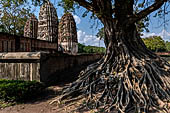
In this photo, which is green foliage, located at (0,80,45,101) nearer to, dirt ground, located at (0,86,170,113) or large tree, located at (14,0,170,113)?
dirt ground, located at (0,86,170,113)

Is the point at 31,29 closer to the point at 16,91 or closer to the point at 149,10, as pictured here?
the point at 16,91

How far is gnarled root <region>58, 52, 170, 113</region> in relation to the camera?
3902 mm

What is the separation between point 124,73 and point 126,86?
0.53m

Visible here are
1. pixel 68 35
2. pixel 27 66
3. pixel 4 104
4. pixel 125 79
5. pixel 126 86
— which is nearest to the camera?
pixel 4 104

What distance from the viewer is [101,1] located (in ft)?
16.4

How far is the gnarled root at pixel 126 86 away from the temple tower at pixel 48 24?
681cm

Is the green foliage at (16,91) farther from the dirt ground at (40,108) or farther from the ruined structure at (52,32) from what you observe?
the ruined structure at (52,32)

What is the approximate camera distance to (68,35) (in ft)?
39.9

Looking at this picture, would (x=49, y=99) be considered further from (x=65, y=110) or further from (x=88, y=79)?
(x=88, y=79)

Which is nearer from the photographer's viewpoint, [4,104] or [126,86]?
[4,104]

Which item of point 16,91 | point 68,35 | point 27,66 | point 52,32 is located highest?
point 52,32

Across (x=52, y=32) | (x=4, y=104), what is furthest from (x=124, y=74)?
(x=52, y=32)

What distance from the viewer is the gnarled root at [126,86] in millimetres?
3902

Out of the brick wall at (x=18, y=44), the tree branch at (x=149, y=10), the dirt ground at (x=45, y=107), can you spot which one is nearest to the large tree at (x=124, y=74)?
the tree branch at (x=149, y=10)
